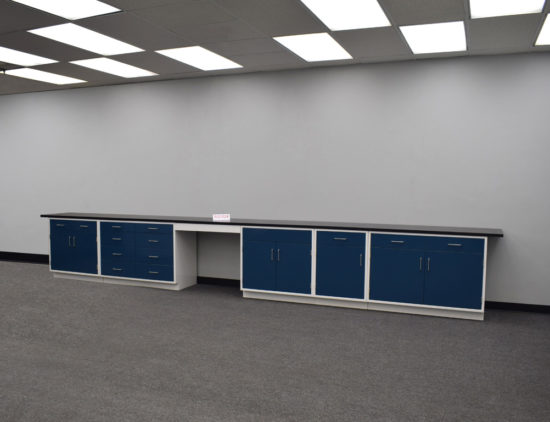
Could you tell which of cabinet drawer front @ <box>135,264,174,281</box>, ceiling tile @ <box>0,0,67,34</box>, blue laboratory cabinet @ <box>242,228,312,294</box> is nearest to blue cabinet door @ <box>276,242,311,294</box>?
blue laboratory cabinet @ <box>242,228,312,294</box>

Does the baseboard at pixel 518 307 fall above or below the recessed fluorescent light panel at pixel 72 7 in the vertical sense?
below

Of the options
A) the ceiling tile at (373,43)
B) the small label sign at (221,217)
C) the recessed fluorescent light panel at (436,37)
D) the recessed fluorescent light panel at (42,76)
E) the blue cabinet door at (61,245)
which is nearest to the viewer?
the recessed fluorescent light panel at (436,37)

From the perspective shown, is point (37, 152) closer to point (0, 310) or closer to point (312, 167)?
point (0, 310)

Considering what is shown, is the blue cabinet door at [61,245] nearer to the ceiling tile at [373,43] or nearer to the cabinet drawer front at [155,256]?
the cabinet drawer front at [155,256]

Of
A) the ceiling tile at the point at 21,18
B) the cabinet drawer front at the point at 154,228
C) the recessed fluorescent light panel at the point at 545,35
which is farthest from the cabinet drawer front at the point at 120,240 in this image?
the recessed fluorescent light panel at the point at 545,35

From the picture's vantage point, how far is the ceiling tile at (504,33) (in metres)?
3.24

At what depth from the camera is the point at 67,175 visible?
613cm

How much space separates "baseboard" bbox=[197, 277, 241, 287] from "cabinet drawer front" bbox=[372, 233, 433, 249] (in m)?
1.79

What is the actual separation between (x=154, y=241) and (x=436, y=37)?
11.3 ft

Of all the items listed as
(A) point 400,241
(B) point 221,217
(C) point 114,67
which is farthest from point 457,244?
(C) point 114,67

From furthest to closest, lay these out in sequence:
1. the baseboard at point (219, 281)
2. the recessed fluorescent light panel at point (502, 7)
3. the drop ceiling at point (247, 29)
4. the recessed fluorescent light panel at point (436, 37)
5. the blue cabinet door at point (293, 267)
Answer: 1. the baseboard at point (219, 281)
2. the blue cabinet door at point (293, 267)
3. the recessed fluorescent light panel at point (436, 37)
4. the drop ceiling at point (247, 29)
5. the recessed fluorescent light panel at point (502, 7)

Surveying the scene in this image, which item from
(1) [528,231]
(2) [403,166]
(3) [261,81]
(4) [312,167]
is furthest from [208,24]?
(1) [528,231]

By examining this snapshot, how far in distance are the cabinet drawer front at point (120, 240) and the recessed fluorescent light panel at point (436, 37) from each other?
11.4 ft

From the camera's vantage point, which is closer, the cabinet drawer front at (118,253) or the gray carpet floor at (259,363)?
the gray carpet floor at (259,363)
